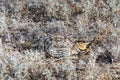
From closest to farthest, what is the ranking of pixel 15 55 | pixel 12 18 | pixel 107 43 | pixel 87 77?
1. pixel 87 77
2. pixel 15 55
3. pixel 107 43
4. pixel 12 18

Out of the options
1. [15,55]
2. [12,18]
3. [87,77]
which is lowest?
[87,77]

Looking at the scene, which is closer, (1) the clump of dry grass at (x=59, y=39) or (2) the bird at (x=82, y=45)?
(1) the clump of dry grass at (x=59, y=39)

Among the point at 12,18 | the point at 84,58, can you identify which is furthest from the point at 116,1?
the point at 12,18

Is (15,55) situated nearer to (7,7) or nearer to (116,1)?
(7,7)

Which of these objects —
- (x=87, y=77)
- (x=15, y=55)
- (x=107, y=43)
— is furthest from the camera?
(x=107, y=43)

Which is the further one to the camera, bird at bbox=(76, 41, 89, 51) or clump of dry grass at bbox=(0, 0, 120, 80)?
bird at bbox=(76, 41, 89, 51)

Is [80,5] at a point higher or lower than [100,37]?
higher

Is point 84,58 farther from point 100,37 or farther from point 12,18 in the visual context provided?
point 12,18

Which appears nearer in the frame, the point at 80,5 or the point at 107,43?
the point at 107,43

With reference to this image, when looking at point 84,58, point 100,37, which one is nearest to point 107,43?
point 100,37
